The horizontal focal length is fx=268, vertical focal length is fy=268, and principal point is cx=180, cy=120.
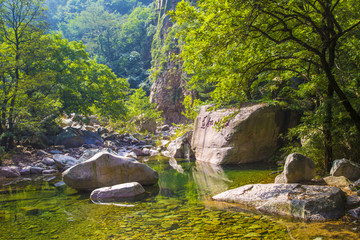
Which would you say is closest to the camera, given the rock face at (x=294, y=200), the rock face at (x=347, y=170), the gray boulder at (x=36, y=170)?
the rock face at (x=294, y=200)

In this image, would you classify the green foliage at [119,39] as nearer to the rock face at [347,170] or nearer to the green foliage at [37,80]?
the green foliage at [37,80]

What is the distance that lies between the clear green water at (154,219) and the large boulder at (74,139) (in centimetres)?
1138

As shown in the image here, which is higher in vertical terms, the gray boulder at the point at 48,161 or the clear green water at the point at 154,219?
the gray boulder at the point at 48,161

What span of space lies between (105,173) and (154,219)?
12.2 ft

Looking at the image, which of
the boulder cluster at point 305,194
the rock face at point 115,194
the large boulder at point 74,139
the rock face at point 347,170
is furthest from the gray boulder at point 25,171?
the rock face at point 347,170

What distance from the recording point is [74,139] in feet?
66.4

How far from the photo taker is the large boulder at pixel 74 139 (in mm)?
19812

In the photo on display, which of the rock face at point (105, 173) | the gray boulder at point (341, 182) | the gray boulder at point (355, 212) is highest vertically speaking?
the rock face at point (105, 173)

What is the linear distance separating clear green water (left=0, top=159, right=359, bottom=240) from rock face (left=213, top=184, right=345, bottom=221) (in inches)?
11.1

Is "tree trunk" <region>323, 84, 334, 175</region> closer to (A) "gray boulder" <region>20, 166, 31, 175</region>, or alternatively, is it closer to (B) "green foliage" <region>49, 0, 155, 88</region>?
(A) "gray boulder" <region>20, 166, 31, 175</region>

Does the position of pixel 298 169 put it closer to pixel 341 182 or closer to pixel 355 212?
pixel 341 182

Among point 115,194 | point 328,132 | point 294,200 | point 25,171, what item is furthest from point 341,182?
point 25,171

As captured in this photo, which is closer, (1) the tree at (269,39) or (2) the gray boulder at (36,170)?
(1) the tree at (269,39)

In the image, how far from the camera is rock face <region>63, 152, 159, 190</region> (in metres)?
8.53
